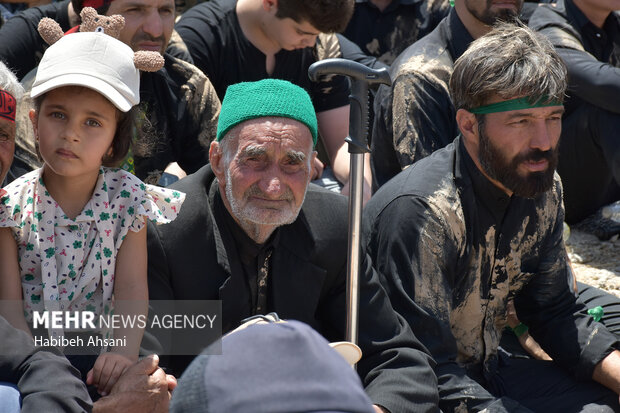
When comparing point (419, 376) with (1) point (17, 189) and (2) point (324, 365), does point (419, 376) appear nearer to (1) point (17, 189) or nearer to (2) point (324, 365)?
(1) point (17, 189)

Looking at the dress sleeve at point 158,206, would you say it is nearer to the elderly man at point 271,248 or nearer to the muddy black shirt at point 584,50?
the elderly man at point 271,248

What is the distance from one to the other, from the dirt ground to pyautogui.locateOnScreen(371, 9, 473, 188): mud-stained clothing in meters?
1.15

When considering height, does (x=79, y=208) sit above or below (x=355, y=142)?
below

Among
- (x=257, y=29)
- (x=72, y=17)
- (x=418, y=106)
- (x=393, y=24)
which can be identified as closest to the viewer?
(x=72, y=17)

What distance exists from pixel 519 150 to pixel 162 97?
162 cm

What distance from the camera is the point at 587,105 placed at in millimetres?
5055

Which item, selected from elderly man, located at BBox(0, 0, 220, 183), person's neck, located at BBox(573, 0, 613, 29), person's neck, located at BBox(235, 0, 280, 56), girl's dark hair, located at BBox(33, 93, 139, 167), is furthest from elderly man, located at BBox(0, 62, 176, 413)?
person's neck, located at BBox(573, 0, 613, 29)

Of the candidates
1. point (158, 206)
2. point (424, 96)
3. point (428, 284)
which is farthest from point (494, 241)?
point (158, 206)

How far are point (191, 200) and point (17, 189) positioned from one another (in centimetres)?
57

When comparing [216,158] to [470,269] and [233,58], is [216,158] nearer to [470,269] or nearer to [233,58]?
[470,269]

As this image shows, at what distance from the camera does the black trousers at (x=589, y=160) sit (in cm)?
494

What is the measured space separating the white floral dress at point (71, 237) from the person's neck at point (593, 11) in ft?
10.5

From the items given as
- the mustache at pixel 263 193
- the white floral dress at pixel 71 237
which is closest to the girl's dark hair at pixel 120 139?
the white floral dress at pixel 71 237

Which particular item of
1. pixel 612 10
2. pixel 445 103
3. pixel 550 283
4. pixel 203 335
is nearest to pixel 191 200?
pixel 203 335
